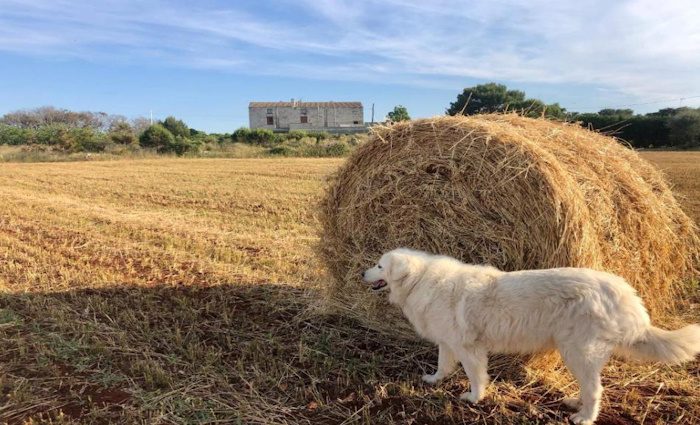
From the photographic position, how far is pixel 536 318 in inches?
138

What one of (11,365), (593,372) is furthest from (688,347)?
(11,365)

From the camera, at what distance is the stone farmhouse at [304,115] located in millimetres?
75438

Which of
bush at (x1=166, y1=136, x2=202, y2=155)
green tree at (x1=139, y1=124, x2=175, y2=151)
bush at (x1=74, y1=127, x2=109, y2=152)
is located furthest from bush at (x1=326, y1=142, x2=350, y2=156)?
bush at (x1=74, y1=127, x2=109, y2=152)

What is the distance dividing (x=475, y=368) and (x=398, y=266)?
3.16 ft

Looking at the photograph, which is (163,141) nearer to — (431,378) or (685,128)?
(431,378)

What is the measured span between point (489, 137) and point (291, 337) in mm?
2711

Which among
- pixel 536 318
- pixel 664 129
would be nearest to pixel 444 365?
pixel 536 318

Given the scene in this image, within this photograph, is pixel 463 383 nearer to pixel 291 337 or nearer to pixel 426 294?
pixel 426 294

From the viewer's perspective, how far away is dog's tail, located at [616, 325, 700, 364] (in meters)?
3.34

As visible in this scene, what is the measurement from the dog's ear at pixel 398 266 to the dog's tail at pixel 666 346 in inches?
62.6

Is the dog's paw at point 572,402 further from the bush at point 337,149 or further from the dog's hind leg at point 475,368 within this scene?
the bush at point 337,149

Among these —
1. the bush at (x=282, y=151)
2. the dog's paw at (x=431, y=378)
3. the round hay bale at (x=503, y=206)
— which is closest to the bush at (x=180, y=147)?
the bush at (x=282, y=151)

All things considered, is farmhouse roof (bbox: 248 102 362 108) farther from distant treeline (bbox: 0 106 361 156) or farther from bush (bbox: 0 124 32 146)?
bush (bbox: 0 124 32 146)

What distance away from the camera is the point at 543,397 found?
12.9 ft
